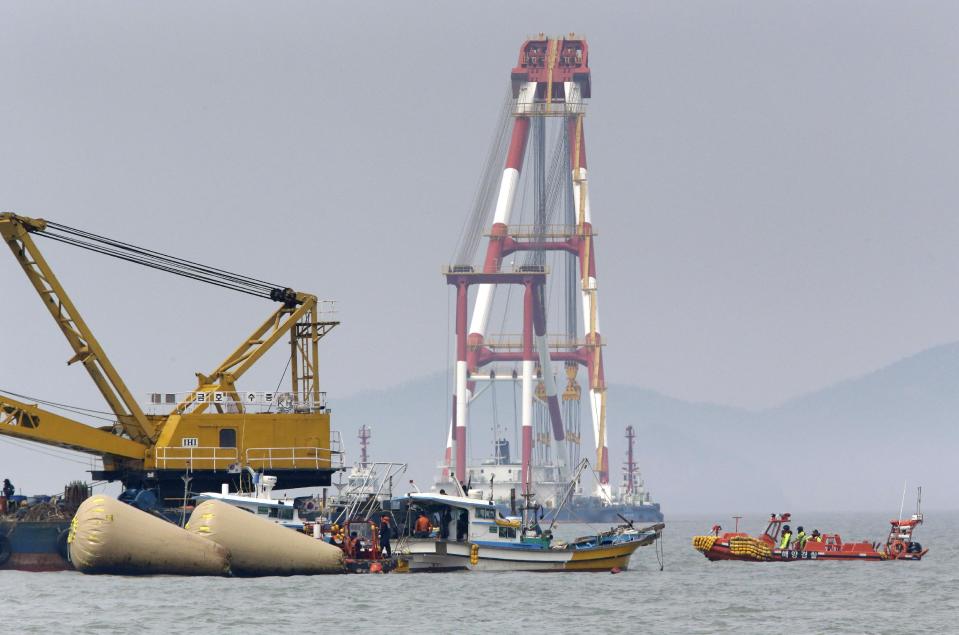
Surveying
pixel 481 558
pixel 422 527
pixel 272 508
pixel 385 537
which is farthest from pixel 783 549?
pixel 272 508

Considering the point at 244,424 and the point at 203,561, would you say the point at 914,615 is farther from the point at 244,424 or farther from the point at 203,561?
the point at 244,424

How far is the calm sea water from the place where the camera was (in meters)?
60.9

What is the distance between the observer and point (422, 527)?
3132 inches

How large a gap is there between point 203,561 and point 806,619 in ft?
77.3

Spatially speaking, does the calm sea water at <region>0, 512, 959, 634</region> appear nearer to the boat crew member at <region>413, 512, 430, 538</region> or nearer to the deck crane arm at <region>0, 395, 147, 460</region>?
the boat crew member at <region>413, 512, 430, 538</region>

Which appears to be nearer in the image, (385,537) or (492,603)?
(492,603)

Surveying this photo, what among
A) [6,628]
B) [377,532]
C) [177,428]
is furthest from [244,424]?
[6,628]

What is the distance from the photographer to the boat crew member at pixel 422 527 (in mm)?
79438

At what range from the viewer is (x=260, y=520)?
245ft

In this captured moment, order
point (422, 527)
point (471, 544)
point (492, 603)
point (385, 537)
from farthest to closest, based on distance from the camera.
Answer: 1. point (422, 527)
2. point (471, 544)
3. point (385, 537)
4. point (492, 603)

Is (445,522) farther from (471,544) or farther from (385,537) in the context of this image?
(385,537)

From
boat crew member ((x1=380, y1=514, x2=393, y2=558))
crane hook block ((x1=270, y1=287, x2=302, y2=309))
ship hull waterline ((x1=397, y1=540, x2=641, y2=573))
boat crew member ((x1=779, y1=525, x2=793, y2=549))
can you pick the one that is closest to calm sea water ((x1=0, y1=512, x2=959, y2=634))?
ship hull waterline ((x1=397, y1=540, x2=641, y2=573))

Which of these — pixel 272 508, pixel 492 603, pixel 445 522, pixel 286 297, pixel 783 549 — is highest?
pixel 286 297

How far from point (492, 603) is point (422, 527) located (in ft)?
41.3
